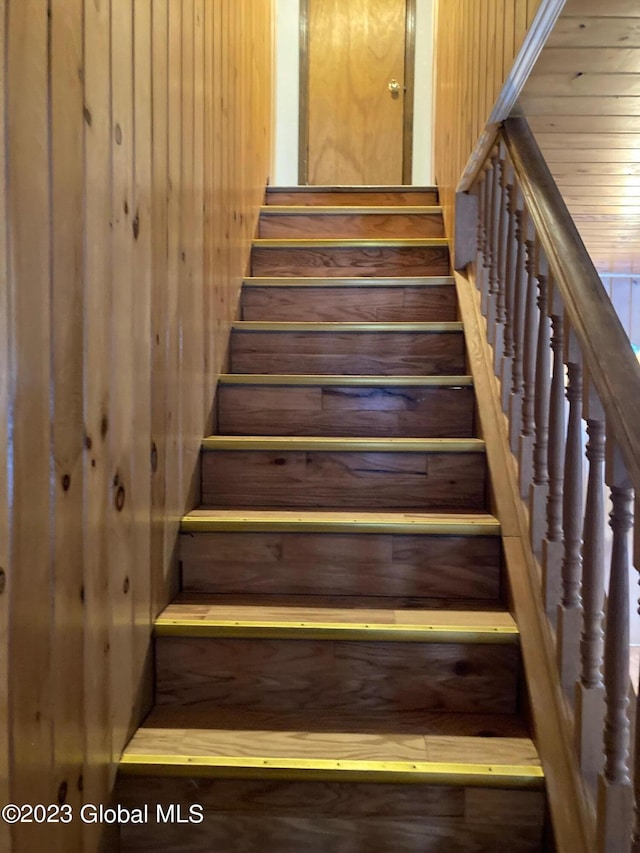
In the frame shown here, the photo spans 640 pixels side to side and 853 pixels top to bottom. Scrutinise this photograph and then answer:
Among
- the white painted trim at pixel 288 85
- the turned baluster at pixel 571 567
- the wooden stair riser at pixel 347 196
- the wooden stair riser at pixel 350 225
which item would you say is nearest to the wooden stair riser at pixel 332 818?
the turned baluster at pixel 571 567

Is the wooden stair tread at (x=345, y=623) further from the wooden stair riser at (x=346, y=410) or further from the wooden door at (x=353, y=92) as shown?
the wooden door at (x=353, y=92)

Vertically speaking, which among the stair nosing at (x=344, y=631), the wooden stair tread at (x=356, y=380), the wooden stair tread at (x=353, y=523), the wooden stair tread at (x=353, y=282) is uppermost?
the wooden stair tread at (x=353, y=282)

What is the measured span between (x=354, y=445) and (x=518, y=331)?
1.71ft

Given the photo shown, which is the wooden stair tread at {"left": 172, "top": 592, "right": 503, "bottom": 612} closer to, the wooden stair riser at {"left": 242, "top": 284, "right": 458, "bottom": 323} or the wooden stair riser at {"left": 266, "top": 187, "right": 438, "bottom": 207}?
the wooden stair riser at {"left": 242, "top": 284, "right": 458, "bottom": 323}

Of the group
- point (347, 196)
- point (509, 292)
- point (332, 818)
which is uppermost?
point (347, 196)

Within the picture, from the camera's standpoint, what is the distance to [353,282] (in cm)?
237

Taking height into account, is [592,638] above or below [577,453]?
below

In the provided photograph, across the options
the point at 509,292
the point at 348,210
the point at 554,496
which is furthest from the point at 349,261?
the point at 554,496

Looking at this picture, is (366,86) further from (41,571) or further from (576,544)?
(41,571)

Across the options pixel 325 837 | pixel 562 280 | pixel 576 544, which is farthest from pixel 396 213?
pixel 325 837

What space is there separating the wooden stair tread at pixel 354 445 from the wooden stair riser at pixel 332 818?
849 millimetres

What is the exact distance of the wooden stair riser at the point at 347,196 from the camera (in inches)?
→ 120

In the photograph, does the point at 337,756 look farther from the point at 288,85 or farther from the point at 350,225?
the point at 288,85

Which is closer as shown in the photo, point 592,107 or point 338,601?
point 338,601
